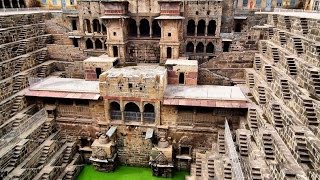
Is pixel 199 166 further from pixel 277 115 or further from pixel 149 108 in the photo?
pixel 277 115

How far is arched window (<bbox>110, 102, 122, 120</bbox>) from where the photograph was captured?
19.8m

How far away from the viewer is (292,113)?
1383 cm

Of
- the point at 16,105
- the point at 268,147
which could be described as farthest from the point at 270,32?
the point at 16,105

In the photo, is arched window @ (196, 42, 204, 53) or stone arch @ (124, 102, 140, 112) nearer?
stone arch @ (124, 102, 140, 112)

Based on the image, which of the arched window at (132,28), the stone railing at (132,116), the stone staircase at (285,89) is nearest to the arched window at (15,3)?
the arched window at (132,28)

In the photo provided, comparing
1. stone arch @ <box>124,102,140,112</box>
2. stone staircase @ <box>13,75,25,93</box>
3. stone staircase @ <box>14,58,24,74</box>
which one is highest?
stone staircase @ <box>14,58,24,74</box>

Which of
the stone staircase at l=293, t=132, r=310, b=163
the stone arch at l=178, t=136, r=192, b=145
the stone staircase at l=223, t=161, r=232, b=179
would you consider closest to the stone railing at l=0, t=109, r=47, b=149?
the stone arch at l=178, t=136, r=192, b=145

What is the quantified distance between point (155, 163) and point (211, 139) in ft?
15.3

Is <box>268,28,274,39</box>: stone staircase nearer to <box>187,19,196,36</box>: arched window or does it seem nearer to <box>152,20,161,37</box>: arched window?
<box>187,19,196,36</box>: arched window

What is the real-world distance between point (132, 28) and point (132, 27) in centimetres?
13

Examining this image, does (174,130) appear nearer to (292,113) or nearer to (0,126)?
(292,113)

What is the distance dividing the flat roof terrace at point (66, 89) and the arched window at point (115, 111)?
1.45 metres

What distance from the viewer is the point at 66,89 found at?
20.1 m

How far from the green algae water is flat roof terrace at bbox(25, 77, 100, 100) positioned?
580 cm
